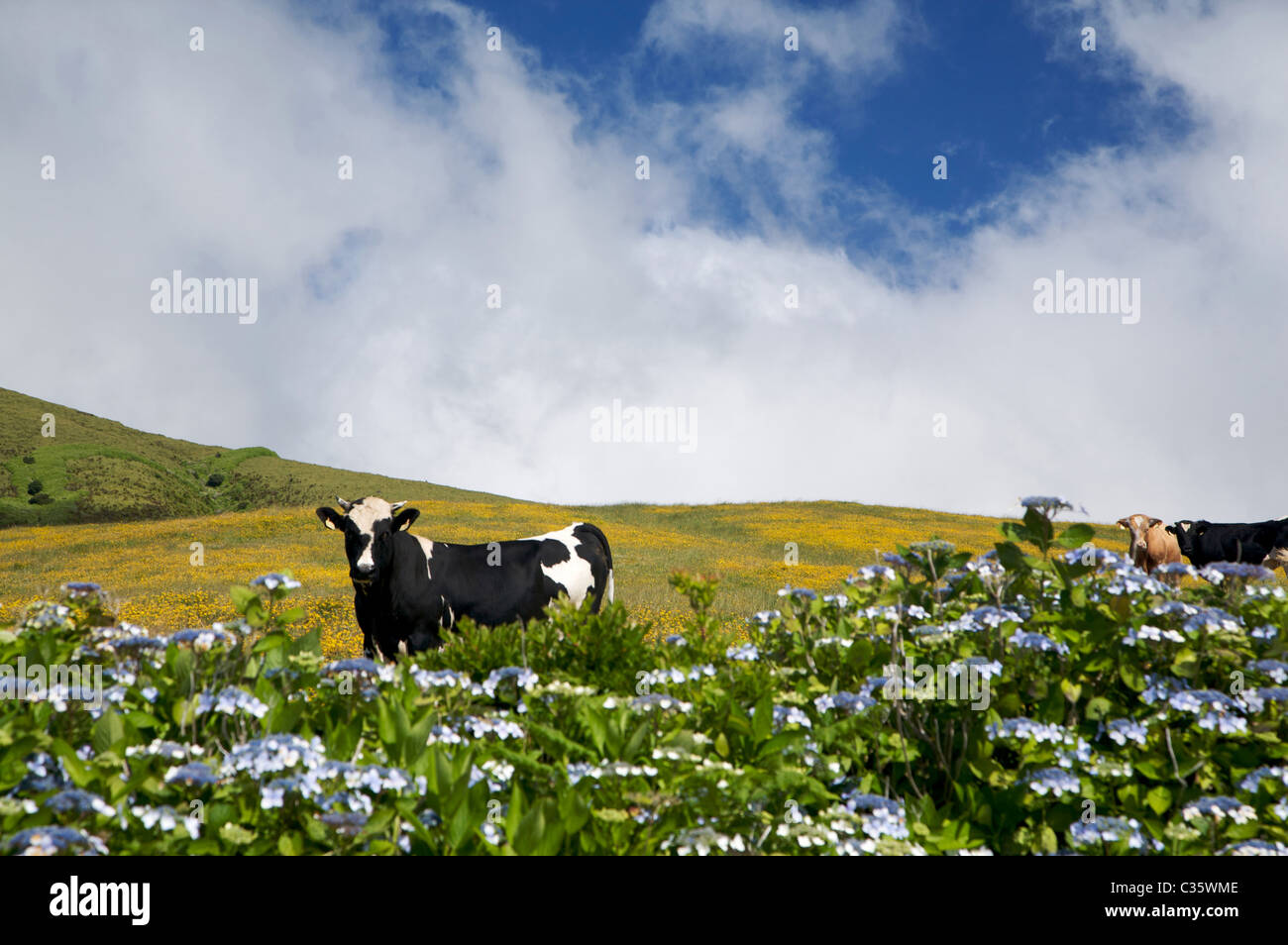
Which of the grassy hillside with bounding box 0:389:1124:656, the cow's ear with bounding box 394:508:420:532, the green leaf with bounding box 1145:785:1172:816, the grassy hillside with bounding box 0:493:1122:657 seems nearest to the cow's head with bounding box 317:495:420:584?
the cow's ear with bounding box 394:508:420:532

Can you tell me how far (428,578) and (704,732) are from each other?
6553 millimetres

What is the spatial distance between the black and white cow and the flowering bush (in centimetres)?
405

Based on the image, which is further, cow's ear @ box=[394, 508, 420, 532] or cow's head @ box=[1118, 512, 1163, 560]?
cow's head @ box=[1118, 512, 1163, 560]

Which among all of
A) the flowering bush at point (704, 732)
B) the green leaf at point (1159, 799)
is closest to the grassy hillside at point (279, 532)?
the flowering bush at point (704, 732)

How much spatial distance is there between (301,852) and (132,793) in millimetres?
941

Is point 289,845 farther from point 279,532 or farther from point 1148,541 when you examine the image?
point 279,532

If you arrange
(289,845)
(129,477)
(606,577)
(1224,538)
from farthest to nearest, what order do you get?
(129,477) < (1224,538) < (606,577) < (289,845)

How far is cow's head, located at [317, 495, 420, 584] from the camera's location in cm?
985

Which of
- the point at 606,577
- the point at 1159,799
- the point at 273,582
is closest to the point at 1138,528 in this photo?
the point at 606,577

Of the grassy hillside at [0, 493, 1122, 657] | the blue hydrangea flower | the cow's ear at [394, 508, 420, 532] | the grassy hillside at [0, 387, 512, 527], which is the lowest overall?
the grassy hillside at [0, 493, 1122, 657]

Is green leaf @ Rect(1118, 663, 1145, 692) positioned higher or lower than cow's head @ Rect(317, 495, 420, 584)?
lower

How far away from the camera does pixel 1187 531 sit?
23703mm

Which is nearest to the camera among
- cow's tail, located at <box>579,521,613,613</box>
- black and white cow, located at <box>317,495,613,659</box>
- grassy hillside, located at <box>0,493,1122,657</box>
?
black and white cow, located at <box>317,495,613,659</box>

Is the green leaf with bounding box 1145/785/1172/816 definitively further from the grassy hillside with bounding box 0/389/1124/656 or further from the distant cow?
the distant cow
